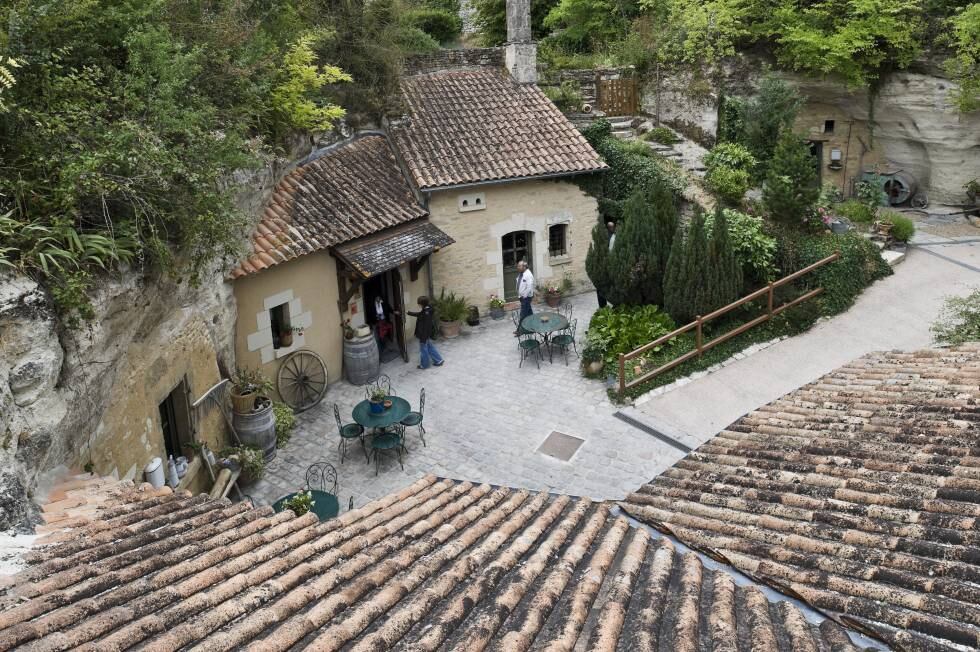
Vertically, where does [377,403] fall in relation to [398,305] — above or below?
below

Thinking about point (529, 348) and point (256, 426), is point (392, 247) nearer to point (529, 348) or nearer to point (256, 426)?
point (529, 348)

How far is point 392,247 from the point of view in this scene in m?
13.6

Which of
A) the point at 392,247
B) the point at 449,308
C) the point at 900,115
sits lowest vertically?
the point at 449,308

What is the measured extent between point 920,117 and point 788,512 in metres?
17.2

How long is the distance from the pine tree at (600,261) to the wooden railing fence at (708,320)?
1.77 metres

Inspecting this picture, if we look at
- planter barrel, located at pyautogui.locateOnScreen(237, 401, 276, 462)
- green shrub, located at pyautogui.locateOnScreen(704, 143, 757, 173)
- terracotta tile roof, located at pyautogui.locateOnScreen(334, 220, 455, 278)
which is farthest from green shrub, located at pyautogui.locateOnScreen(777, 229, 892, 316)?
planter barrel, located at pyautogui.locateOnScreen(237, 401, 276, 462)

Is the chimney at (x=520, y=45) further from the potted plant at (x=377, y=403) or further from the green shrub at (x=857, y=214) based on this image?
the potted plant at (x=377, y=403)

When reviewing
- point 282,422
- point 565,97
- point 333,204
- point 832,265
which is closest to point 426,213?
point 333,204

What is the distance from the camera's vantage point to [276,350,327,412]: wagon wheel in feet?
40.6

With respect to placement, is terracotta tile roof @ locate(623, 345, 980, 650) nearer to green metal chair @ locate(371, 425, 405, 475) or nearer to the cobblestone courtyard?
the cobblestone courtyard

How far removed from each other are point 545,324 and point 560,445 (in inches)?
123

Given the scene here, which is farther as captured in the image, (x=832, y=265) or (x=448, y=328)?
(x=448, y=328)

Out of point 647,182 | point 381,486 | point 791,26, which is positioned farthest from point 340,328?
point 791,26

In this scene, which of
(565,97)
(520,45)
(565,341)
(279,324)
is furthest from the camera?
(565,97)
